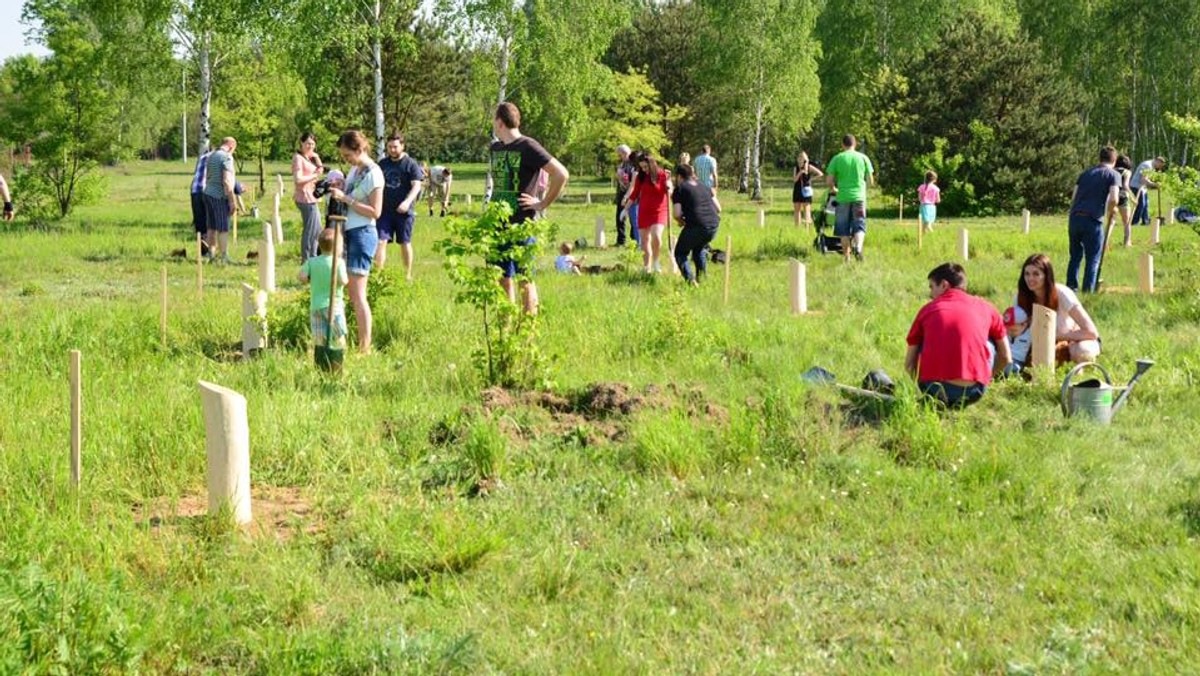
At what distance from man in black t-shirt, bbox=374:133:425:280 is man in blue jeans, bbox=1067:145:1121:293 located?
281 inches

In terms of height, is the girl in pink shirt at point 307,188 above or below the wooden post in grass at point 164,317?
above

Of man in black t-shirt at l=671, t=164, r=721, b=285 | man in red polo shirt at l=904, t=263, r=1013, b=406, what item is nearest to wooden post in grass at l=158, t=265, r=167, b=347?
man in red polo shirt at l=904, t=263, r=1013, b=406

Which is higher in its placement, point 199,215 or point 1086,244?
point 199,215

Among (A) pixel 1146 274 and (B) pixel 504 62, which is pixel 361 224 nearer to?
(A) pixel 1146 274

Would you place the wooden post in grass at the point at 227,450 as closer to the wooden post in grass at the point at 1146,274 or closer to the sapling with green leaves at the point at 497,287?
the sapling with green leaves at the point at 497,287

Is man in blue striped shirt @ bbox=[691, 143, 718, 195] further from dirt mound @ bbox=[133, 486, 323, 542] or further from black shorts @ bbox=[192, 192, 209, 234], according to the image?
dirt mound @ bbox=[133, 486, 323, 542]

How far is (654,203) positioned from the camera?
48.4 ft

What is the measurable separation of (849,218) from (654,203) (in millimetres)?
2952

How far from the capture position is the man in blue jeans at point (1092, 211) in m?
13.0

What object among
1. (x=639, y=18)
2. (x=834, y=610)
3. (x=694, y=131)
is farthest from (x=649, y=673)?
(x=639, y=18)

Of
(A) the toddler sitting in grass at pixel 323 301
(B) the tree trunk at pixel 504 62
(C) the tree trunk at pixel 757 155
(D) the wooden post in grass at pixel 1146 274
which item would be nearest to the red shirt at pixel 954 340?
(A) the toddler sitting in grass at pixel 323 301

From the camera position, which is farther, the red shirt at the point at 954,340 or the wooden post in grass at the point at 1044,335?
the wooden post in grass at the point at 1044,335

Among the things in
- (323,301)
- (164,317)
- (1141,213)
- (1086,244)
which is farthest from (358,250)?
(1141,213)

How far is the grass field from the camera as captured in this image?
13.9 feet
